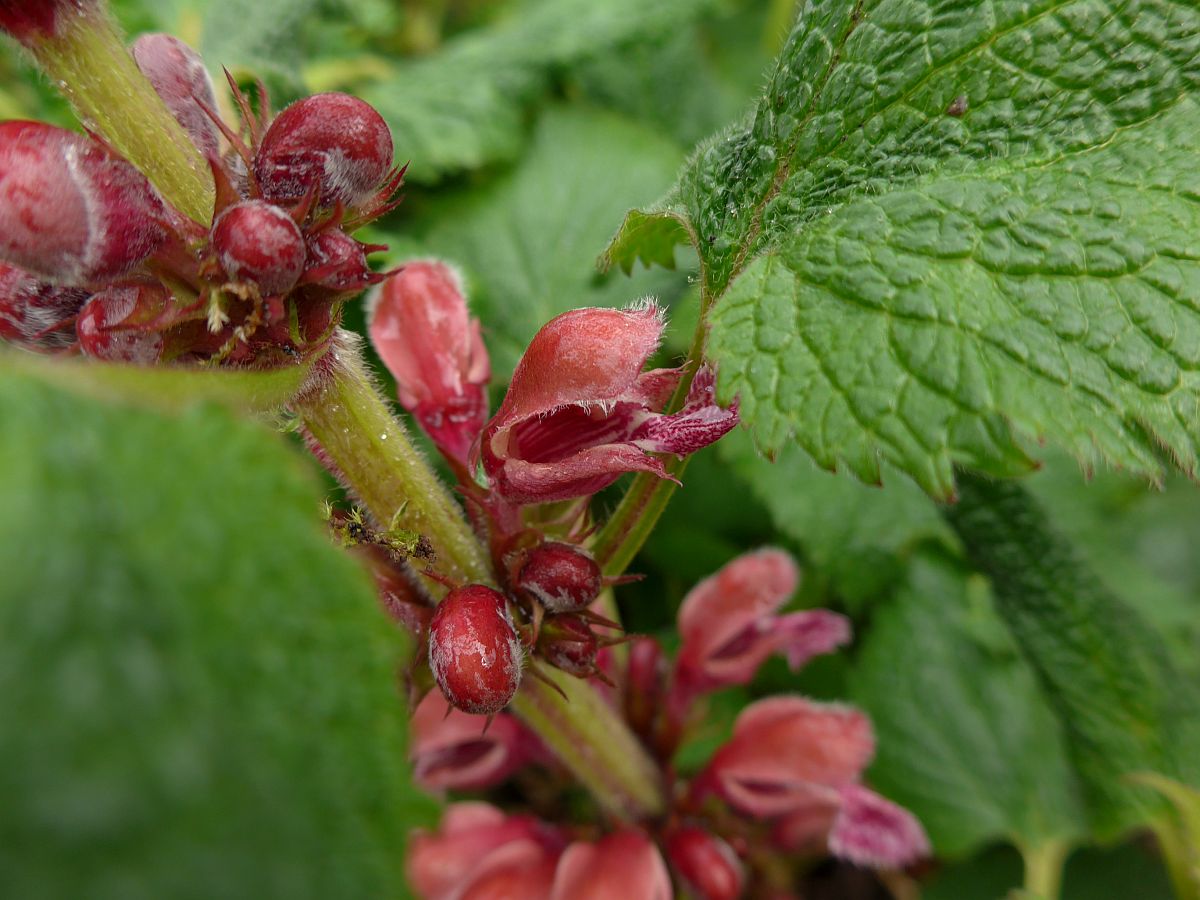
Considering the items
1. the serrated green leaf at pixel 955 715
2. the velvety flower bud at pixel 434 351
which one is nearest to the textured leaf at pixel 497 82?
the velvety flower bud at pixel 434 351

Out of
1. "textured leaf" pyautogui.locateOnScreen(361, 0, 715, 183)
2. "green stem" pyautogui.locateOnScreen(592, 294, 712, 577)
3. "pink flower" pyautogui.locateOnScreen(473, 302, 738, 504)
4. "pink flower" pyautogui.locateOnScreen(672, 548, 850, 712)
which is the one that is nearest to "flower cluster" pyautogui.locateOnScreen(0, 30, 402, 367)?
"pink flower" pyautogui.locateOnScreen(473, 302, 738, 504)

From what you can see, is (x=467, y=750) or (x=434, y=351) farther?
(x=467, y=750)

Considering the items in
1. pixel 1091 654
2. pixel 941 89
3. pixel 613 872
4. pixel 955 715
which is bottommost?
pixel 955 715

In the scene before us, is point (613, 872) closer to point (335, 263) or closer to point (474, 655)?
point (474, 655)

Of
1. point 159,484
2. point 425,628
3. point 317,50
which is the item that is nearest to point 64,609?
point 159,484

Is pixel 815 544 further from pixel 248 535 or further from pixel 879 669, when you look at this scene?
pixel 248 535

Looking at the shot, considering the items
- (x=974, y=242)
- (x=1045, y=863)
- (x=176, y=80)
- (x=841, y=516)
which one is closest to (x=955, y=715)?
(x=1045, y=863)

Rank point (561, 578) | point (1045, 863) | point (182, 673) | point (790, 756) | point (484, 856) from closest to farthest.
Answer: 1. point (182, 673)
2. point (561, 578)
3. point (484, 856)
4. point (790, 756)
5. point (1045, 863)

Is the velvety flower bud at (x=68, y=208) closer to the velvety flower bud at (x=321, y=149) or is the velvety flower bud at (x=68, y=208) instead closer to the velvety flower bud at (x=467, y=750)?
the velvety flower bud at (x=321, y=149)
